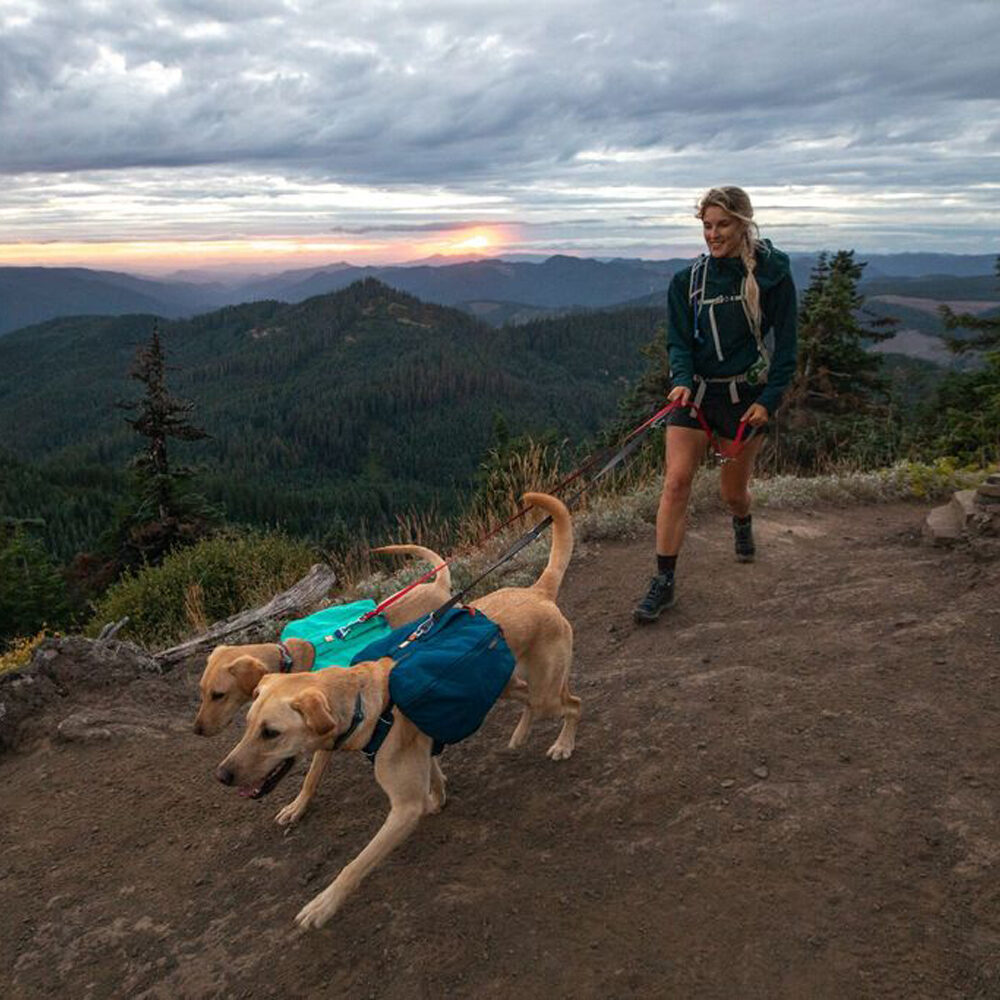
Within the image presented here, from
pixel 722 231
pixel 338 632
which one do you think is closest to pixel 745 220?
pixel 722 231

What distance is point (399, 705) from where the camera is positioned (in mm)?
2832

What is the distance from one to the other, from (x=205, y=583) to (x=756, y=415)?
8171 millimetres

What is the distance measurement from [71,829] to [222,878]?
104 cm

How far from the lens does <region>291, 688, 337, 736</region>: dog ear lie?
2.58 meters

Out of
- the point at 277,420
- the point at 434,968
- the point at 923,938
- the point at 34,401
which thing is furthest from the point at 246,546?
the point at 34,401

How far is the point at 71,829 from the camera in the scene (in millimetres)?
3602

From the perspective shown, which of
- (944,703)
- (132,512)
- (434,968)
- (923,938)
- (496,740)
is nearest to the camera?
(923,938)

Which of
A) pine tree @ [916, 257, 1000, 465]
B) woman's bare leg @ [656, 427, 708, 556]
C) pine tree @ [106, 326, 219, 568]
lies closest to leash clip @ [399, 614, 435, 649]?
woman's bare leg @ [656, 427, 708, 556]

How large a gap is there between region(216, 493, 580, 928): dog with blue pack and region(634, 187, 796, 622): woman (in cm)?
183

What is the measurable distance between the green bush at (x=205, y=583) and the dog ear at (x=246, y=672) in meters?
4.99

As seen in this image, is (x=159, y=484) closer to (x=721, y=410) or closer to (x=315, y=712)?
(x=721, y=410)

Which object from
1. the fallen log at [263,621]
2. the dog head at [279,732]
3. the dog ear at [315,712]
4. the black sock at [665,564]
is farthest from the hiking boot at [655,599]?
the fallen log at [263,621]

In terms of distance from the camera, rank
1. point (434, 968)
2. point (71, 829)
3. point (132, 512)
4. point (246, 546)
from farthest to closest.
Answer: point (132, 512) → point (246, 546) → point (71, 829) → point (434, 968)

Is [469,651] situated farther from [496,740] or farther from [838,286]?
[838,286]
